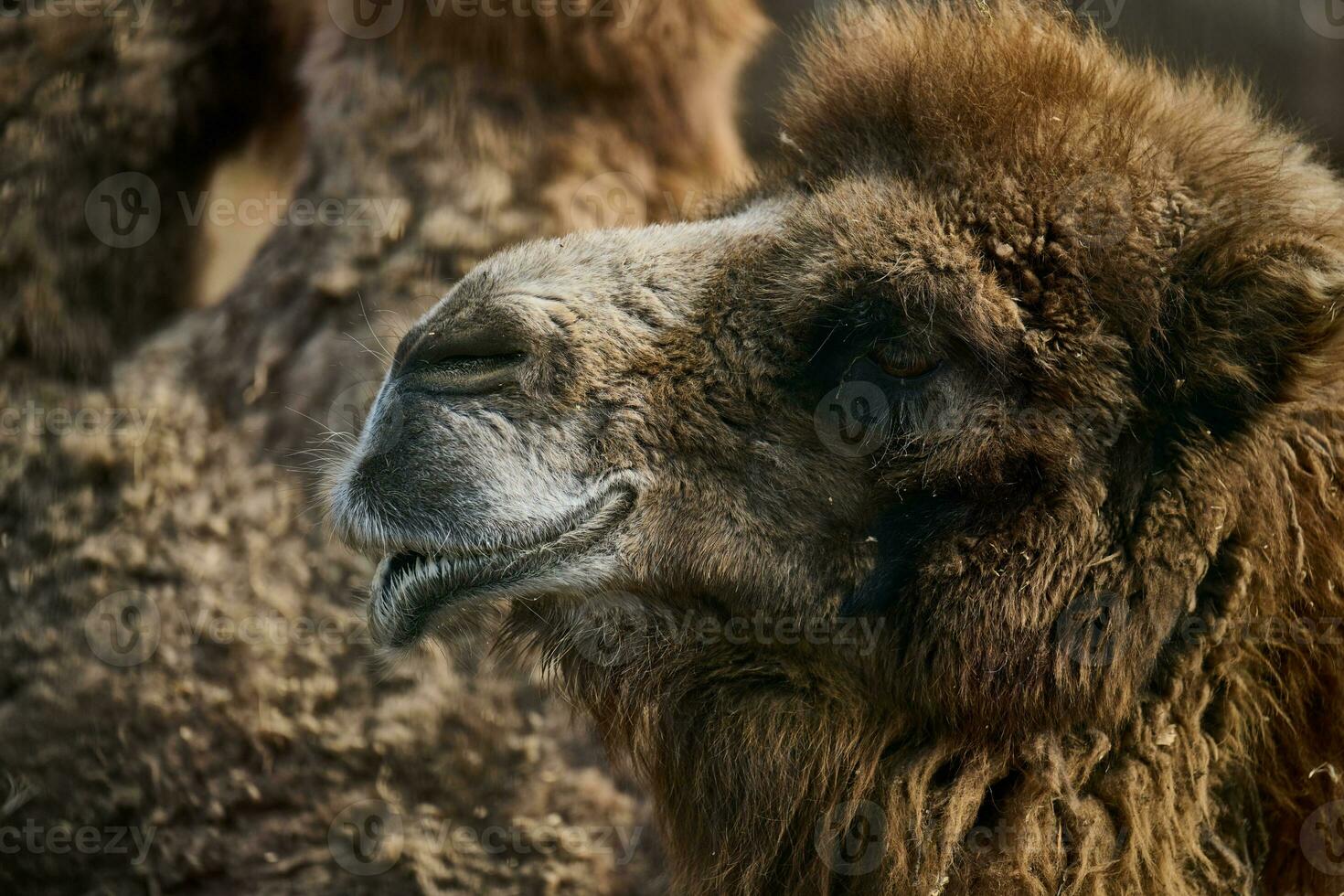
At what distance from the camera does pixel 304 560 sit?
3.97 m

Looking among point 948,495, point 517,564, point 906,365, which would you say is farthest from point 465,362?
point 948,495

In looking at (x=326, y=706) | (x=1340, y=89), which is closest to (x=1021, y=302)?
(x=326, y=706)

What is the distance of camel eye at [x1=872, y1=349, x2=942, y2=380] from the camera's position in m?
2.49

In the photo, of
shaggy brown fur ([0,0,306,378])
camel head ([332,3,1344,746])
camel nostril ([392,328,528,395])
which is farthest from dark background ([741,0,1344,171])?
camel nostril ([392,328,528,395])

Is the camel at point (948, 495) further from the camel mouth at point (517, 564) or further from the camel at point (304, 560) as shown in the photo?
the camel at point (304, 560)

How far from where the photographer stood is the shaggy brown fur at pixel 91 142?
423 cm

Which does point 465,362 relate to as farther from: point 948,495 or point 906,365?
point 948,495

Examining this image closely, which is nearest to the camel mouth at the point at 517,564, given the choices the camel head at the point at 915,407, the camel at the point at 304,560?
the camel head at the point at 915,407

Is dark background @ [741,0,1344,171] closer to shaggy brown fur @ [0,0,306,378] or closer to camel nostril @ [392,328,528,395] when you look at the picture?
shaggy brown fur @ [0,0,306,378]

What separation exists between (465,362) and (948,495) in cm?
93

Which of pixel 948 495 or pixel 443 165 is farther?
pixel 443 165

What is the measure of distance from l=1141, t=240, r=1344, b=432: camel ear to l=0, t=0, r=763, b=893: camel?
75.2 inches

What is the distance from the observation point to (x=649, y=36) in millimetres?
4242

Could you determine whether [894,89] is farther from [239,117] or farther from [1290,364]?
[239,117]
